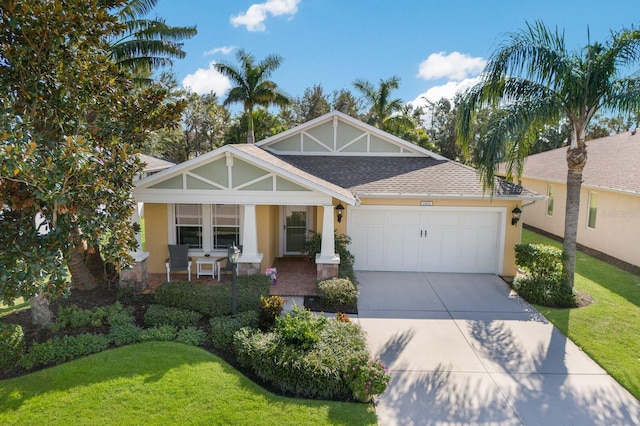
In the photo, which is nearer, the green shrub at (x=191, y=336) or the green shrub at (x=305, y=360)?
the green shrub at (x=305, y=360)

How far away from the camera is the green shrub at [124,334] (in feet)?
26.2

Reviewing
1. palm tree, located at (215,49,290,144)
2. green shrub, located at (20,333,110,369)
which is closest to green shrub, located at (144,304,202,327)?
green shrub, located at (20,333,110,369)

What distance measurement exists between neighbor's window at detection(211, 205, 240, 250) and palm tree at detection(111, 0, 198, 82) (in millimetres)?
6310

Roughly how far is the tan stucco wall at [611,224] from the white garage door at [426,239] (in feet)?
17.6

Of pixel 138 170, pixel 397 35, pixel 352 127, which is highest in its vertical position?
pixel 397 35

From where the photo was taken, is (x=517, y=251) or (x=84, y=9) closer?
(x=84, y=9)

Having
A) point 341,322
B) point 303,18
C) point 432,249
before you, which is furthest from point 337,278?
point 303,18

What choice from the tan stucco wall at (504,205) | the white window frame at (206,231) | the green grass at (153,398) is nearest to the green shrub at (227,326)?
the green grass at (153,398)

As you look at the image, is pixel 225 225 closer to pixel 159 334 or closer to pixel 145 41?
pixel 159 334

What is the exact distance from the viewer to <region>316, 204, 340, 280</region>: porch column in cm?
1124

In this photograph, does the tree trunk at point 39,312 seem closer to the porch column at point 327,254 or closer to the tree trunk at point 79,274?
the tree trunk at point 79,274

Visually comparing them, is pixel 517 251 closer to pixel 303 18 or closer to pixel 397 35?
pixel 397 35

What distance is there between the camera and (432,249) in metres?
13.6

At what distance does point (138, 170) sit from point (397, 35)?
43.4 feet
